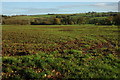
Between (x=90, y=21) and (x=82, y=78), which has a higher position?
(x=90, y=21)

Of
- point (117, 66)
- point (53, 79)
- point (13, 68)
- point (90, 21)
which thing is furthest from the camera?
point (90, 21)

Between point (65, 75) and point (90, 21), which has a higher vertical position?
point (90, 21)

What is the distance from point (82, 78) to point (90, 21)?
119473mm

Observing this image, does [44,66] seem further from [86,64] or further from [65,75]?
[86,64]

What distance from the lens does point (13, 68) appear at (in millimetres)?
9094

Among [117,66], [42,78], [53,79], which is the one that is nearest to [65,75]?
[53,79]

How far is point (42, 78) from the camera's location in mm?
7805

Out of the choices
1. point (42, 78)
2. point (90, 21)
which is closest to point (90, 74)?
point (42, 78)

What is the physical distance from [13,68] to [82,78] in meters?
4.38

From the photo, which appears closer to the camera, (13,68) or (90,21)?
(13,68)

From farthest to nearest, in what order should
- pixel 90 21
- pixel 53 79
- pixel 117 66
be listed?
1. pixel 90 21
2. pixel 117 66
3. pixel 53 79

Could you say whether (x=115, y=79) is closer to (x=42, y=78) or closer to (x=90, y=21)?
(x=42, y=78)

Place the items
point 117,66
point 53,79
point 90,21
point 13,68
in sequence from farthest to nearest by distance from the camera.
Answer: point 90,21, point 117,66, point 13,68, point 53,79

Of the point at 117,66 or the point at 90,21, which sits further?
the point at 90,21
